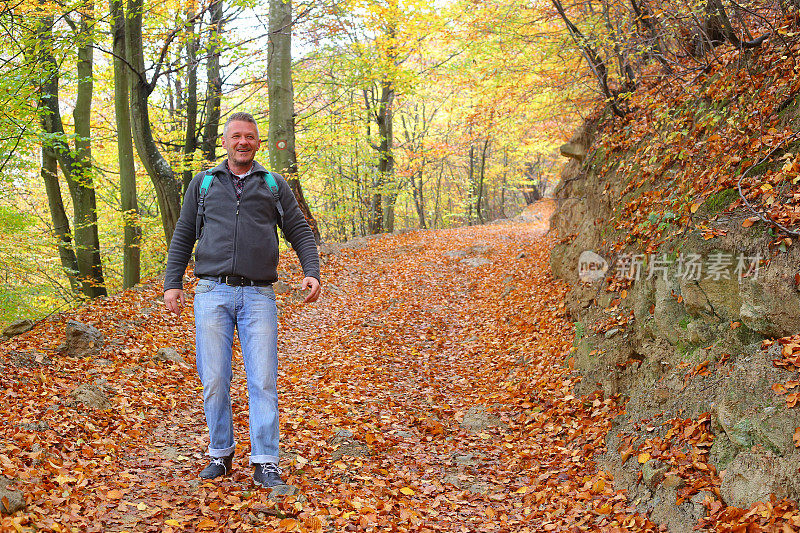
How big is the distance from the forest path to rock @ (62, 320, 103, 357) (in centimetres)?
15

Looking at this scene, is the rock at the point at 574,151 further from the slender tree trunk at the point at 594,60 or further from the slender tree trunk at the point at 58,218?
the slender tree trunk at the point at 58,218

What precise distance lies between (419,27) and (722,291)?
13657 millimetres

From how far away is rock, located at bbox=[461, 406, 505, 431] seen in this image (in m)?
5.29

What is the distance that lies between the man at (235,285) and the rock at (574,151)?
24.8ft

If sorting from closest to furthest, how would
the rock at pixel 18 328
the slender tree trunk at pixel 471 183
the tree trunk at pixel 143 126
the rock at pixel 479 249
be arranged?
the rock at pixel 18 328 → the tree trunk at pixel 143 126 → the rock at pixel 479 249 → the slender tree trunk at pixel 471 183

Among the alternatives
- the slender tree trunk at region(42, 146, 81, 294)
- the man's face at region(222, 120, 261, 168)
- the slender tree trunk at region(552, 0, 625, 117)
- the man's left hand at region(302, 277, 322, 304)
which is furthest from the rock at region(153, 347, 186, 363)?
the slender tree trunk at region(552, 0, 625, 117)

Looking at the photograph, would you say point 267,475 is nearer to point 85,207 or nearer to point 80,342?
point 80,342

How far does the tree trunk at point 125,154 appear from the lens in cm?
992

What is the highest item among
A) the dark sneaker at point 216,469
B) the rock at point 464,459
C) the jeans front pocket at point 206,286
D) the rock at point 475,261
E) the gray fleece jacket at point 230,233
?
the gray fleece jacket at point 230,233

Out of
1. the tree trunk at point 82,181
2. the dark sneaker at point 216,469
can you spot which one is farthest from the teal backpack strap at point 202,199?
the tree trunk at point 82,181

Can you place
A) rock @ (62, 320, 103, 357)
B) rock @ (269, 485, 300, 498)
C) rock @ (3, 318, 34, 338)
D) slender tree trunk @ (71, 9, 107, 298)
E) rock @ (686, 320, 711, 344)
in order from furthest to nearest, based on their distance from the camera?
slender tree trunk @ (71, 9, 107, 298) < rock @ (3, 318, 34, 338) < rock @ (62, 320, 103, 357) < rock @ (686, 320, 711, 344) < rock @ (269, 485, 300, 498)

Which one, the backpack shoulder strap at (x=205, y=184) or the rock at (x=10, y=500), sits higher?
the backpack shoulder strap at (x=205, y=184)

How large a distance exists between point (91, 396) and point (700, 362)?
515 centimetres

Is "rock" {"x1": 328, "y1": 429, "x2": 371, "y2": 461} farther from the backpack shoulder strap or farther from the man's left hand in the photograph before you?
the backpack shoulder strap
